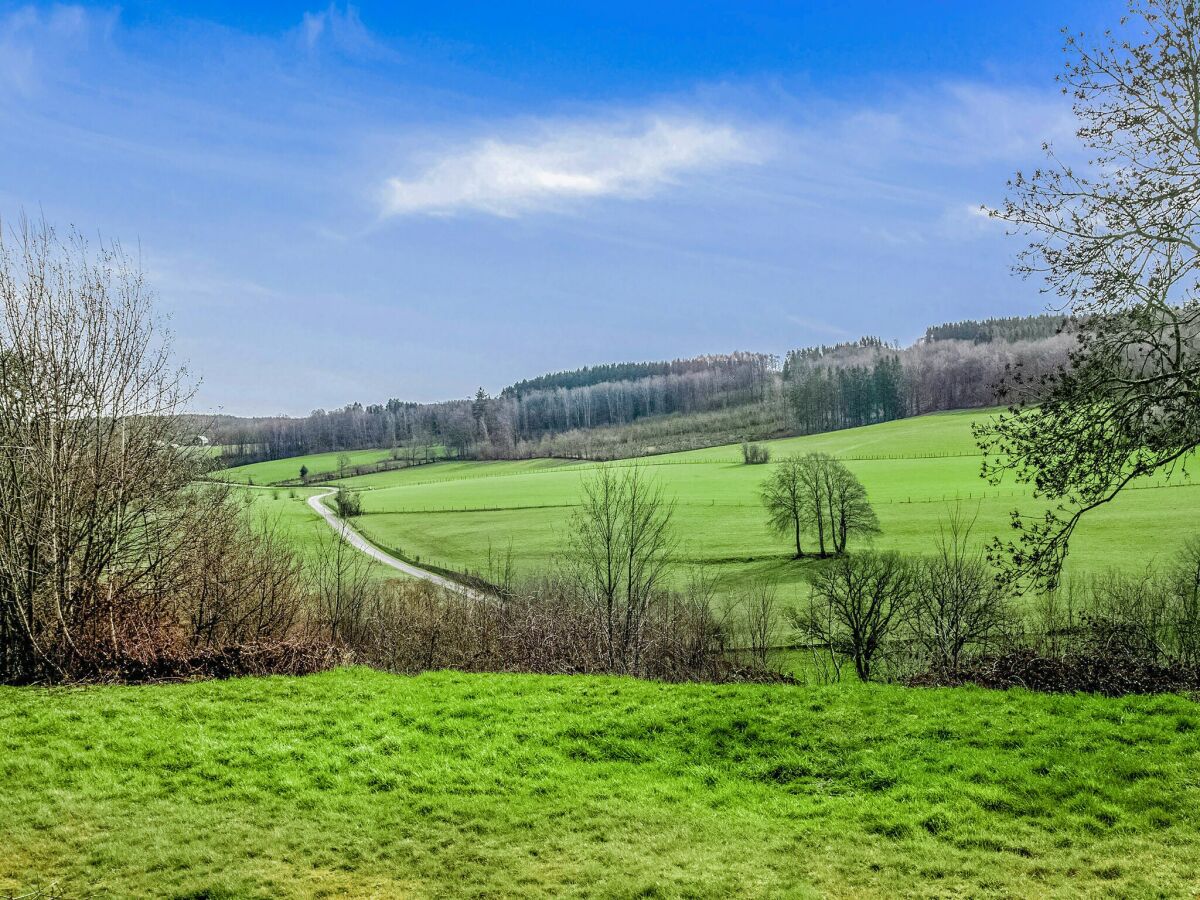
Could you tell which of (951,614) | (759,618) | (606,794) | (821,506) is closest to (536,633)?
(759,618)

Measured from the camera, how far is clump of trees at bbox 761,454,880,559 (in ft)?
168

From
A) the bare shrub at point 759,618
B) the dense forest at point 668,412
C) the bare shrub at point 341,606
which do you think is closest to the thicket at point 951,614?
the bare shrub at point 759,618

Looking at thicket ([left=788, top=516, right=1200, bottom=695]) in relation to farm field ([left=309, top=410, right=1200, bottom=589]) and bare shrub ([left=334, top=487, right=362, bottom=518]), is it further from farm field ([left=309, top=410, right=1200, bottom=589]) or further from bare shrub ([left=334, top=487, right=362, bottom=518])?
bare shrub ([left=334, top=487, right=362, bottom=518])

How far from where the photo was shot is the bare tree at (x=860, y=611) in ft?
116

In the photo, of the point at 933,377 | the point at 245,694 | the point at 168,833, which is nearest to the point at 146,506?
the point at 245,694

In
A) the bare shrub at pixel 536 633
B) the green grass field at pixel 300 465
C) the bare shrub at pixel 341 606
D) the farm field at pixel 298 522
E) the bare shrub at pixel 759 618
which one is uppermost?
the green grass field at pixel 300 465

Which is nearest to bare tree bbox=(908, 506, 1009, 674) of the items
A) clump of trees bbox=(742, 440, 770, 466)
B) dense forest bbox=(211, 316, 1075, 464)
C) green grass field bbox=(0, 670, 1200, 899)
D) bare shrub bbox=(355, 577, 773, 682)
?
bare shrub bbox=(355, 577, 773, 682)

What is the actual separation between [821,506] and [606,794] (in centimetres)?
4496

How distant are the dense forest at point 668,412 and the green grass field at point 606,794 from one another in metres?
116

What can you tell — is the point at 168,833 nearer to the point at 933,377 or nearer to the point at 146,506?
the point at 146,506

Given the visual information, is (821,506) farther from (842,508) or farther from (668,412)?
(668,412)

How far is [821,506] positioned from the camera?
169ft

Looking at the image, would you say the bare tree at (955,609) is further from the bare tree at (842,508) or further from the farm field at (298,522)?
the farm field at (298,522)

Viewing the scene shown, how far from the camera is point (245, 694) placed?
43.6ft
